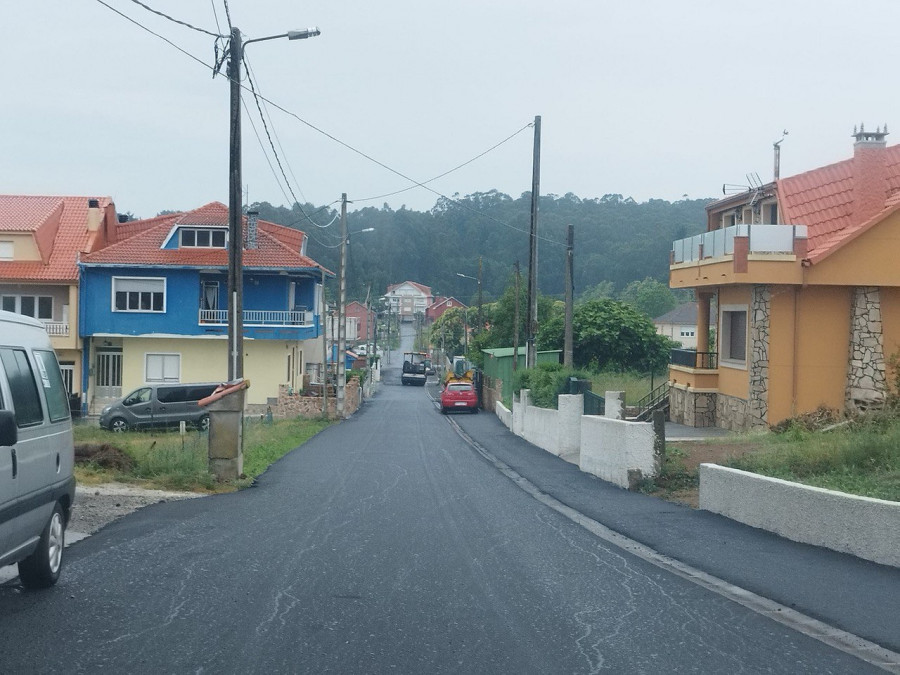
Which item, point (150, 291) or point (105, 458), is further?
point (150, 291)

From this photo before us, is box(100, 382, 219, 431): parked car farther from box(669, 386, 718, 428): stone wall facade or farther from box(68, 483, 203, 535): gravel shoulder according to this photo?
box(68, 483, 203, 535): gravel shoulder

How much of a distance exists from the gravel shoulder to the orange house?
48.7 feet

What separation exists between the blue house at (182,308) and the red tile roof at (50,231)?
98cm

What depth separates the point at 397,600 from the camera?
24.7 feet

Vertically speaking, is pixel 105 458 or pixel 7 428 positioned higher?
pixel 7 428

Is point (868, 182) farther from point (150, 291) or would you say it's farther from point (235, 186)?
point (150, 291)

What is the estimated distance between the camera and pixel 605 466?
1845 centimetres

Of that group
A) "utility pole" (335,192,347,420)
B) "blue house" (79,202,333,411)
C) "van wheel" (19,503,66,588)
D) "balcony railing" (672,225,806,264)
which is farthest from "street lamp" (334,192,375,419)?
"van wheel" (19,503,66,588)

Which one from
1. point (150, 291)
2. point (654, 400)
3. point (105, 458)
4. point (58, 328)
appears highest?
point (150, 291)

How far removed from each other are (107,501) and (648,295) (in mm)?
80955

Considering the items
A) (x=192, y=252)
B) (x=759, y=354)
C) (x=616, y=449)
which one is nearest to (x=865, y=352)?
(x=759, y=354)

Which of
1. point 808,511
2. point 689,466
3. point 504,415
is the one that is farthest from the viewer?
point 504,415

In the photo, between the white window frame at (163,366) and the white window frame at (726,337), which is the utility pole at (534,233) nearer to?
the white window frame at (726,337)

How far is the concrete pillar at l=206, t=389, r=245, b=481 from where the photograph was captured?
1572 cm
